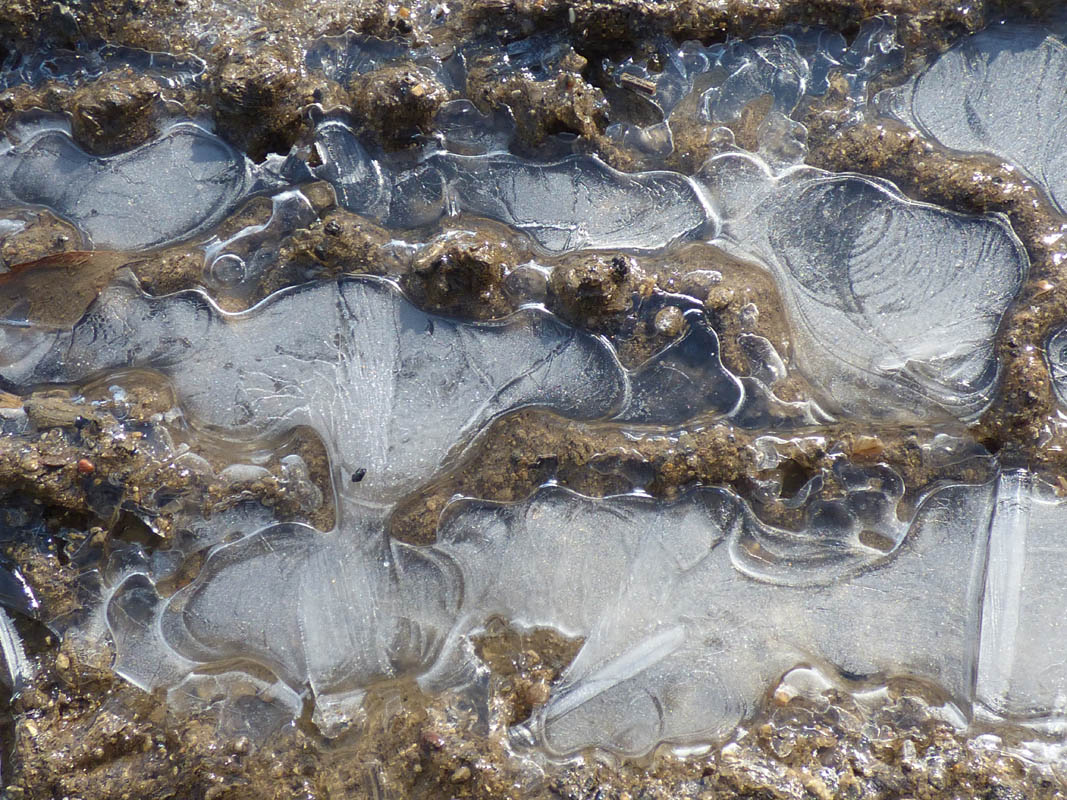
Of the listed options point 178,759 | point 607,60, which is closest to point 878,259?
point 607,60

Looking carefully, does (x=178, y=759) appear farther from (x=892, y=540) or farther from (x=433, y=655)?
(x=892, y=540)

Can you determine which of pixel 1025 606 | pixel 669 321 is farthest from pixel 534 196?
pixel 1025 606

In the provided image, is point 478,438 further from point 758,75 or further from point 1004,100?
point 1004,100

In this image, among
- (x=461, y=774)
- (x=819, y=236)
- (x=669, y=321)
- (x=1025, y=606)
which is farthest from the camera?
(x=819, y=236)

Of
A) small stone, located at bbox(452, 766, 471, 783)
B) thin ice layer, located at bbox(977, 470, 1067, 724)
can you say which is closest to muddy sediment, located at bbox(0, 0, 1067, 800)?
small stone, located at bbox(452, 766, 471, 783)

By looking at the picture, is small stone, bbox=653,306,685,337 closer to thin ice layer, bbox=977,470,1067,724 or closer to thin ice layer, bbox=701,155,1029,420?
thin ice layer, bbox=701,155,1029,420

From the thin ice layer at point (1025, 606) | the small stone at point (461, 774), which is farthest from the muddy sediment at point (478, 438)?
the thin ice layer at point (1025, 606)

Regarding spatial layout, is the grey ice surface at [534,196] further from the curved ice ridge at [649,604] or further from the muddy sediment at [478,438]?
the curved ice ridge at [649,604]
